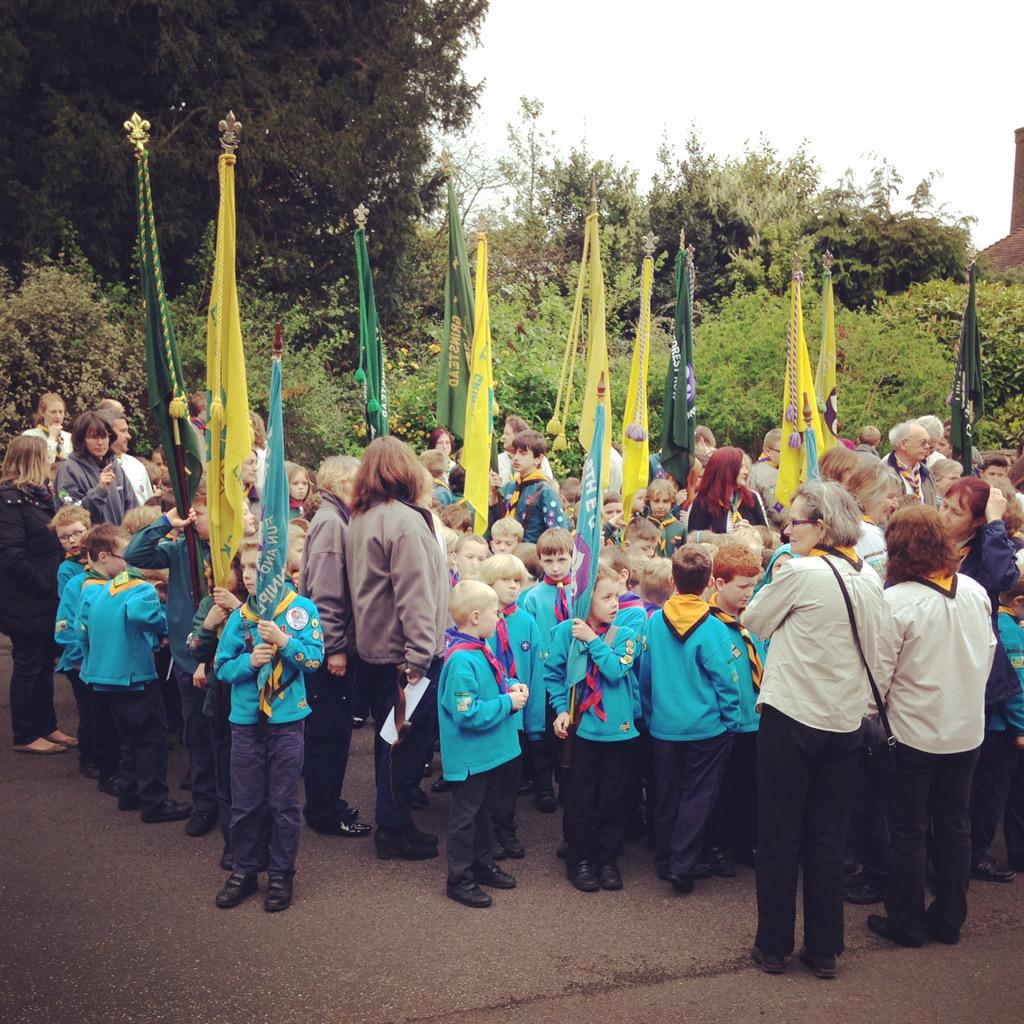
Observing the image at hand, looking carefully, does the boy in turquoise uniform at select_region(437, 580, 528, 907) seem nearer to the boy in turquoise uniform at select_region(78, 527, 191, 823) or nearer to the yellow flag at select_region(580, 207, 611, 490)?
the boy in turquoise uniform at select_region(78, 527, 191, 823)

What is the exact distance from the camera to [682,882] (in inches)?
200

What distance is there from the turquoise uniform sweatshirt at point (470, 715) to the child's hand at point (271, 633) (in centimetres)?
80

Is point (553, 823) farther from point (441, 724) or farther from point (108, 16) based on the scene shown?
point (108, 16)

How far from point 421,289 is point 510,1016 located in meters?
18.5

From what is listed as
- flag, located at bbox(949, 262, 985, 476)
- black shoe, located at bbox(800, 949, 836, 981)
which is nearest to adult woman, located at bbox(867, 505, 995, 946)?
black shoe, located at bbox(800, 949, 836, 981)

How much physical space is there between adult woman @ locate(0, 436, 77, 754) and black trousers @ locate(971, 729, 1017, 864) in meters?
5.84

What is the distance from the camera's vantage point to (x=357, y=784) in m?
6.66

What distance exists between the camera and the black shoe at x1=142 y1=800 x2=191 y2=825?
5953mm

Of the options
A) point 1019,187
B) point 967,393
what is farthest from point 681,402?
point 1019,187

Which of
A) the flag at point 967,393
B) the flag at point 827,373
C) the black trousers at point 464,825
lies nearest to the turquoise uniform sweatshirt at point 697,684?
the black trousers at point 464,825

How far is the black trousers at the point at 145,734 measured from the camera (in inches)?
236

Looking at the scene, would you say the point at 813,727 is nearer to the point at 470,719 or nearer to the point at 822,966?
the point at 822,966

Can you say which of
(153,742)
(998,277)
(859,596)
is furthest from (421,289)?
(859,596)

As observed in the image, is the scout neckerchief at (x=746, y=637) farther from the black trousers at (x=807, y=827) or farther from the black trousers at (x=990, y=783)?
the black trousers at (x=990, y=783)
